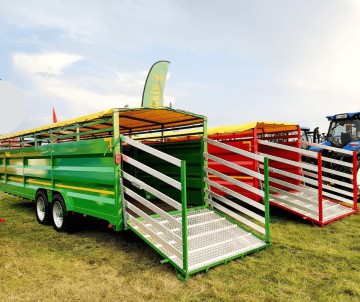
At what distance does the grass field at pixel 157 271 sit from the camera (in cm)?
376

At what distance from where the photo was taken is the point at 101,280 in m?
4.19

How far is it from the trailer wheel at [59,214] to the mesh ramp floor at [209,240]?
7.14 ft

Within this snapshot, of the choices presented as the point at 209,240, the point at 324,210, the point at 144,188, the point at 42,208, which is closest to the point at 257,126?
the point at 324,210

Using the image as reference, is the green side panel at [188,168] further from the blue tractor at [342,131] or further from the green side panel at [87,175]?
the blue tractor at [342,131]

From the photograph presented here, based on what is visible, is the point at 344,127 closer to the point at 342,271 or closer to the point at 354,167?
the point at 354,167

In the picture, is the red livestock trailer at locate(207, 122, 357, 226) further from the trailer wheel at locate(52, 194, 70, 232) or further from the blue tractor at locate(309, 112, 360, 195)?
the trailer wheel at locate(52, 194, 70, 232)

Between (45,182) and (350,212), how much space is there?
773 cm

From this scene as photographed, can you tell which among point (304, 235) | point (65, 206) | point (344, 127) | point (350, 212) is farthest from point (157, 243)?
point (344, 127)

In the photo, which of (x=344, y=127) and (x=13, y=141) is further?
(x=344, y=127)

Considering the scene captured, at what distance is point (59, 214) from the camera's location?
6.62 metres

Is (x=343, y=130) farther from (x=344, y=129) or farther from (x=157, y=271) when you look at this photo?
(x=157, y=271)

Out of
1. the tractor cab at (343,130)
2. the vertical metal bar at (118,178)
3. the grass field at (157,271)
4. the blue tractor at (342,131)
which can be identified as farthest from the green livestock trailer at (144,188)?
the tractor cab at (343,130)

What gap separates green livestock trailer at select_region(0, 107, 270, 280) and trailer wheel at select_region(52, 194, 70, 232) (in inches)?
0.9

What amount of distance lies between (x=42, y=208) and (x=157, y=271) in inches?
166
